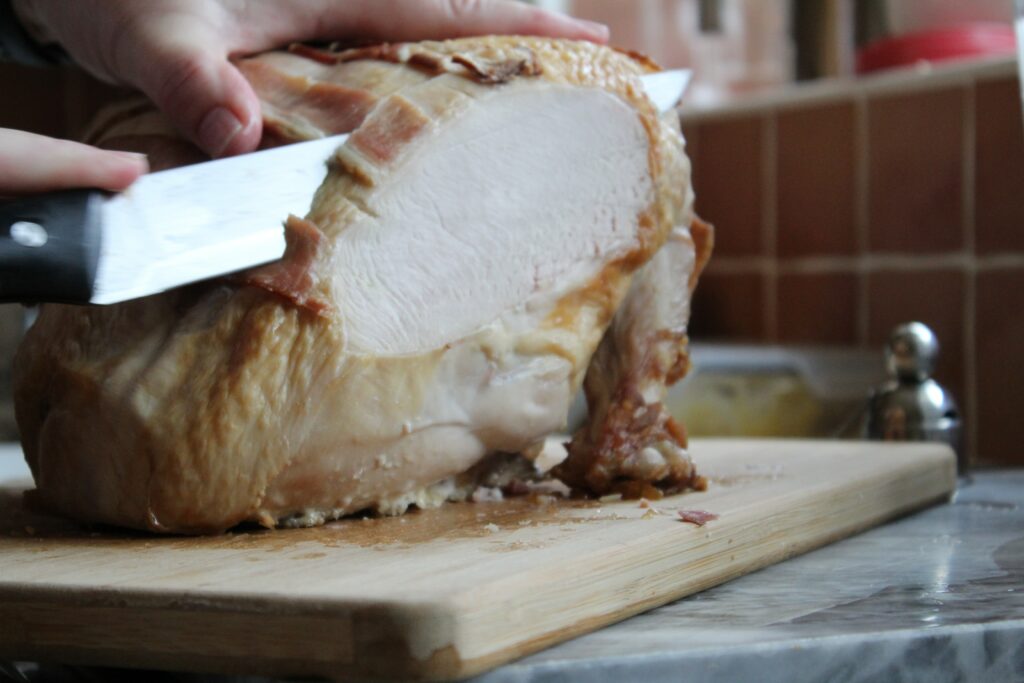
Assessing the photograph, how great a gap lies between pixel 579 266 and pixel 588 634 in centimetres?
42

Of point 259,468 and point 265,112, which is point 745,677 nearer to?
point 259,468

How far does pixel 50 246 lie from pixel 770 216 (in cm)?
205

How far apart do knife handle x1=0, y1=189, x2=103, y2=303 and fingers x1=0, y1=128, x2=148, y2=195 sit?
0.01m

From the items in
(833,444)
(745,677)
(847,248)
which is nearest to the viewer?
(745,677)

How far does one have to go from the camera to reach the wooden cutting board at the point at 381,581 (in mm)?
751

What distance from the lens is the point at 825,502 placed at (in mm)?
1168

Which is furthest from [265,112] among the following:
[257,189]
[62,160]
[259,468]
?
[259,468]

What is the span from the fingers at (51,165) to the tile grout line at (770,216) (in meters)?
1.98

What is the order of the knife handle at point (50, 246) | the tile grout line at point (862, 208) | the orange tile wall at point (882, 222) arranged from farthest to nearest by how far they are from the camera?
the tile grout line at point (862, 208)
the orange tile wall at point (882, 222)
the knife handle at point (50, 246)

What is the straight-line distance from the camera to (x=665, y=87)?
1273mm

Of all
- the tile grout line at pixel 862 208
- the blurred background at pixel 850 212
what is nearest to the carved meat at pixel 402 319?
the blurred background at pixel 850 212

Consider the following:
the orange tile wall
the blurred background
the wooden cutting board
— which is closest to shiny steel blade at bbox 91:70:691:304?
the wooden cutting board

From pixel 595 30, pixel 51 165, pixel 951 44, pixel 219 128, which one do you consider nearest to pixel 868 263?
pixel 951 44

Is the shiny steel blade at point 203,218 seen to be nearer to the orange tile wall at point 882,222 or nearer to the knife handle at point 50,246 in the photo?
the knife handle at point 50,246
